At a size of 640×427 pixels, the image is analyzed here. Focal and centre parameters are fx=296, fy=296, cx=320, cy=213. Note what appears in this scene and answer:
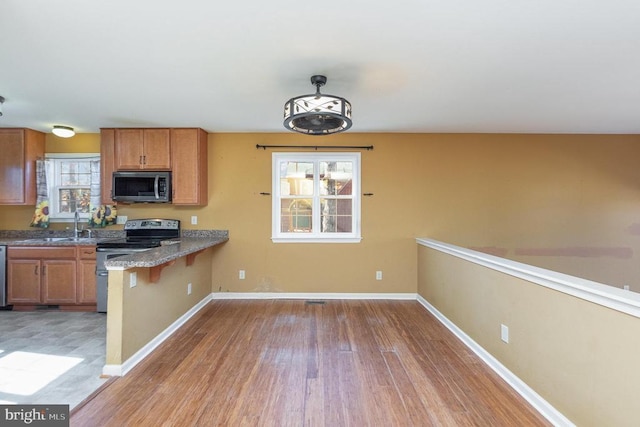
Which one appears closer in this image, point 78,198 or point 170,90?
point 170,90

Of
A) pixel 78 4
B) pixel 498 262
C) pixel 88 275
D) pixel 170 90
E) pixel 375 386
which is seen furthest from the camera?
pixel 88 275

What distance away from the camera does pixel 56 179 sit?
13.9 feet

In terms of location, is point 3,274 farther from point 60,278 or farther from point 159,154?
point 159,154

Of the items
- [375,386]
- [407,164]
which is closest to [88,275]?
[375,386]

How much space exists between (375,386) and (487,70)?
2.53 meters

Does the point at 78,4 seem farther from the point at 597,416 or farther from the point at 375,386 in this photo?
the point at 597,416

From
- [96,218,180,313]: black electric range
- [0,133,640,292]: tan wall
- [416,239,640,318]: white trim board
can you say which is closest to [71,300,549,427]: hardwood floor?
[416,239,640,318]: white trim board

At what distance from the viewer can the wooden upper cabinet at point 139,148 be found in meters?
3.85

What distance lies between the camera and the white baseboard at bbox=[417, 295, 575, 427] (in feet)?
5.72

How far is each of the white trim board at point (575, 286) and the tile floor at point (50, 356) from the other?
307cm

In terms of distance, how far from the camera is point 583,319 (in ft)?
5.17

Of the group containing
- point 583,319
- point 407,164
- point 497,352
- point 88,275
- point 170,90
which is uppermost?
point 170,90

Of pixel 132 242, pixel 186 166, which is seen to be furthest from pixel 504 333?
pixel 132 242

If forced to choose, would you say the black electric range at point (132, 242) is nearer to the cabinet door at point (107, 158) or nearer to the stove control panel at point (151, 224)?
the stove control panel at point (151, 224)
